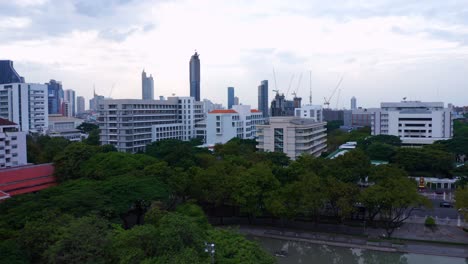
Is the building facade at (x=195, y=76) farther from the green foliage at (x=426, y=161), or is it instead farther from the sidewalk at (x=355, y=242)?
the sidewalk at (x=355, y=242)

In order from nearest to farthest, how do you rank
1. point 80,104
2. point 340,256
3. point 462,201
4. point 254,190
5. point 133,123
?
point 340,256
point 462,201
point 254,190
point 133,123
point 80,104

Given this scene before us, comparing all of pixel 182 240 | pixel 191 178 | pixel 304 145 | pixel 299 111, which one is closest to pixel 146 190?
pixel 191 178

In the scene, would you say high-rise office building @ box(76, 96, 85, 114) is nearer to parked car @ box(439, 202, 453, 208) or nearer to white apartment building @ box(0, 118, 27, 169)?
white apartment building @ box(0, 118, 27, 169)

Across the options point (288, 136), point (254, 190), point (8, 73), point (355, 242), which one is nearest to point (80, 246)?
point (254, 190)

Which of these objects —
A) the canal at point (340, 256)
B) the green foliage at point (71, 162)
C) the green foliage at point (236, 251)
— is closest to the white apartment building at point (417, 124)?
the canal at point (340, 256)

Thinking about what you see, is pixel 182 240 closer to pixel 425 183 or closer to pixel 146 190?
pixel 146 190

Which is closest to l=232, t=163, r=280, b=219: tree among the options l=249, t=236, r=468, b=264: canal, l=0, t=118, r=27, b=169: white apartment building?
l=249, t=236, r=468, b=264: canal

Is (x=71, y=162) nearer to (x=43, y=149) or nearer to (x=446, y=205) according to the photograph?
(x=43, y=149)
